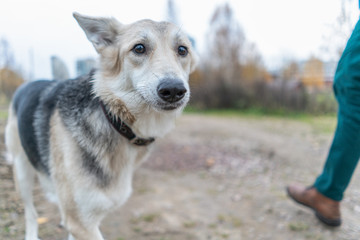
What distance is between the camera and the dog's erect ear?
218 cm

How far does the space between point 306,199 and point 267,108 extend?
9988mm

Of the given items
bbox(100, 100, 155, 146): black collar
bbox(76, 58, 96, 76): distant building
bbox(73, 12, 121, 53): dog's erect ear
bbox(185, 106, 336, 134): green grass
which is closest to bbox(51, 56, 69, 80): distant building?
bbox(76, 58, 96, 76): distant building

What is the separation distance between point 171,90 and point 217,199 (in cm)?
241

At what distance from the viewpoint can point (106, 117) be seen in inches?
81.2

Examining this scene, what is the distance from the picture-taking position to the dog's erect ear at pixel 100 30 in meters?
2.18

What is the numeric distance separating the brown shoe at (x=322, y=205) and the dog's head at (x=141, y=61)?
1829 mm

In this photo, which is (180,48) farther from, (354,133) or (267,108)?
(267,108)

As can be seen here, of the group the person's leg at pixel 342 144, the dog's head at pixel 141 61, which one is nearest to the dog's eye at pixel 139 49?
the dog's head at pixel 141 61

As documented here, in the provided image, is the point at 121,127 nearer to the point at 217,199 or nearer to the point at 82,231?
the point at 82,231

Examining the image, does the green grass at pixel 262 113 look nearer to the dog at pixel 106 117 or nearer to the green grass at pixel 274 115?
the green grass at pixel 274 115

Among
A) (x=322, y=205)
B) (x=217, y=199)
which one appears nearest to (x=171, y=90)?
(x=322, y=205)

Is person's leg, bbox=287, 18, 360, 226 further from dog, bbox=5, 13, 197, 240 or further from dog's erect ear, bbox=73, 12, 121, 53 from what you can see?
dog's erect ear, bbox=73, 12, 121, 53

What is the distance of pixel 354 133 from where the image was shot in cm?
229

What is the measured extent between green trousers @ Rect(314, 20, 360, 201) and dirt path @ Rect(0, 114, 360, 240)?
2.02 feet
